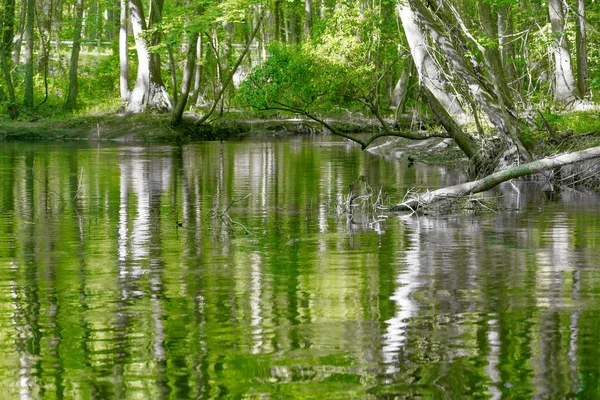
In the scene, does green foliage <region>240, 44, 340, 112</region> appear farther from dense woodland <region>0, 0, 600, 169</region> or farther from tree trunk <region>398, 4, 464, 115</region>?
tree trunk <region>398, 4, 464, 115</region>

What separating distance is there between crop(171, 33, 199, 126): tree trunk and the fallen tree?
75.8 feet

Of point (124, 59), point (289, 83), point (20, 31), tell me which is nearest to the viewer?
point (289, 83)

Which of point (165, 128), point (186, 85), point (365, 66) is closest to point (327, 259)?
point (365, 66)

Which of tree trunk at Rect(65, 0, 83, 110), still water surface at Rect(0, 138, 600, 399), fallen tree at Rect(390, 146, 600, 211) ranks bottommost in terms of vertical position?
still water surface at Rect(0, 138, 600, 399)

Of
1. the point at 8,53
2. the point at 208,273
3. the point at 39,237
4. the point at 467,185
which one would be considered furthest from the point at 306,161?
the point at 8,53

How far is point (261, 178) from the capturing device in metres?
23.9

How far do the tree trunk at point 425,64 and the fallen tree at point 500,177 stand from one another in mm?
5064

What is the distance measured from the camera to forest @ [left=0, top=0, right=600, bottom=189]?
20.3 metres

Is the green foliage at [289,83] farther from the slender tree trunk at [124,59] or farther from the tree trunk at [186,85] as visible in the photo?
the slender tree trunk at [124,59]

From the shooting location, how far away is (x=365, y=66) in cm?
3409

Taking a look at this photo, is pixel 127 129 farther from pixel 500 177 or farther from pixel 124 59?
pixel 500 177

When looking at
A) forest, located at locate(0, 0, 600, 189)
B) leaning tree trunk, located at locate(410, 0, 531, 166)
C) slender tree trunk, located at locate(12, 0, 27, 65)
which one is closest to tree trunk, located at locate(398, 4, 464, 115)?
forest, located at locate(0, 0, 600, 189)

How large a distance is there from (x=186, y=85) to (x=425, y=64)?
1909 centimetres

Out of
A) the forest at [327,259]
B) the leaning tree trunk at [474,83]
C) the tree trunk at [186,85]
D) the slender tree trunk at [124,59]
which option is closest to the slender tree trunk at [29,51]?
the slender tree trunk at [124,59]
